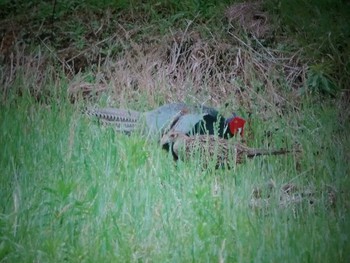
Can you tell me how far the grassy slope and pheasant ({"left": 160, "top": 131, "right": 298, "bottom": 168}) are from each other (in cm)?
5

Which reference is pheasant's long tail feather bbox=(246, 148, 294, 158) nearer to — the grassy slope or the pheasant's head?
the grassy slope

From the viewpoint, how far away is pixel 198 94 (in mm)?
2734

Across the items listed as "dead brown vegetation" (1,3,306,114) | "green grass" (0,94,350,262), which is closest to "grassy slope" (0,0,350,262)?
"green grass" (0,94,350,262)

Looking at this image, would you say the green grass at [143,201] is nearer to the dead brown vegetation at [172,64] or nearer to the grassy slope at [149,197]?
the grassy slope at [149,197]

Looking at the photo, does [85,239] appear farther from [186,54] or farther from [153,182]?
[186,54]

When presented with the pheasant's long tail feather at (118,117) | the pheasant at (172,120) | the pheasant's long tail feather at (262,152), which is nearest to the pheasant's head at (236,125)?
the pheasant at (172,120)

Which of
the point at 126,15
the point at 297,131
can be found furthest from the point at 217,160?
the point at 126,15

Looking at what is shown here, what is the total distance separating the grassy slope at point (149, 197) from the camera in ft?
5.98

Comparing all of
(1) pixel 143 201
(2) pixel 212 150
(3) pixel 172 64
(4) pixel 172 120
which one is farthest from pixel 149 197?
(3) pixel 172 64

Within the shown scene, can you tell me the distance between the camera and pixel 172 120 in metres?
2.49

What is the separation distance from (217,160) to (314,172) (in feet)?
1.14

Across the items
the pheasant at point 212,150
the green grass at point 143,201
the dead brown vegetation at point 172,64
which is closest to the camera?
the green grass at point 143,201

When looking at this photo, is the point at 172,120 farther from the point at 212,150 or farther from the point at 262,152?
the point at 262,152

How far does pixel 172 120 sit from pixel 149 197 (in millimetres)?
525
